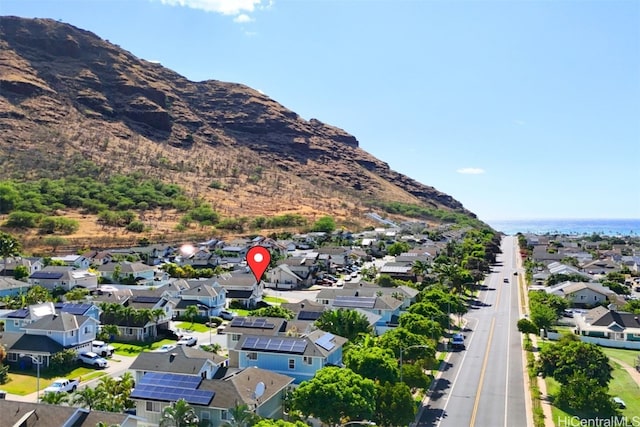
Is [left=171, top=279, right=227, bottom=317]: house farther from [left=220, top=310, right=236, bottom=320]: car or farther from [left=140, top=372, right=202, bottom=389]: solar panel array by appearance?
[left=140, top=372, right=202, bottom=389]: solar panel array

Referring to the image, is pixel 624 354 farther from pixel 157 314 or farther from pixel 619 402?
pixel 157 314

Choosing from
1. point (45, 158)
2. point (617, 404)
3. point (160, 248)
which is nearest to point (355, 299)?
point (617, 404)

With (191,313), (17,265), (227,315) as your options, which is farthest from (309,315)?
(17,265)

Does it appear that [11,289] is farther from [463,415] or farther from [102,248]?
[463,415]

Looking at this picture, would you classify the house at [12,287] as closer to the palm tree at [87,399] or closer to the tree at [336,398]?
the palm tree at [87,399]

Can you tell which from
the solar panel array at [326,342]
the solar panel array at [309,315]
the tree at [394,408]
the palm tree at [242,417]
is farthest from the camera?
the solar panel array at [309,315]

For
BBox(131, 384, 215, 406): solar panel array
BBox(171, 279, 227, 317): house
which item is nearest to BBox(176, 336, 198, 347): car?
BBox(171, 279, 227, 317): house

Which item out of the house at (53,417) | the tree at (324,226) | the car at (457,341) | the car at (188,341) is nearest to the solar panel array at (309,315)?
the car at (188,341)
